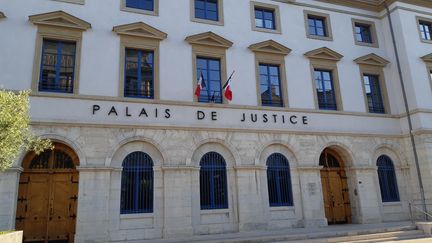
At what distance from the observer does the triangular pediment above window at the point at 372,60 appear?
17961 millimetres

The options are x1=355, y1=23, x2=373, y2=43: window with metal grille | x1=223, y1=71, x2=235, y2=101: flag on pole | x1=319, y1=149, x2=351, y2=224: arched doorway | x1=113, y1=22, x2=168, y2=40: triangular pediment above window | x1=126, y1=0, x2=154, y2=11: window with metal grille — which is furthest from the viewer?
x1=355, y1=23, x2=373, y2=43: window with metal grille

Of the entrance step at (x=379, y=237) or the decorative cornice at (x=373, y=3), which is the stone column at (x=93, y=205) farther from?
the decorative cornice at (x=373, y=3)

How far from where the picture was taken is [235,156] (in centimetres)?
1455

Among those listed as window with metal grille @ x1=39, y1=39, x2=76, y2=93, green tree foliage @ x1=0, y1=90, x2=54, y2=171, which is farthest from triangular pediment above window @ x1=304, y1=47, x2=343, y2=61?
green tree foliage @ x1=0, y1=90, x2=54, y2=171

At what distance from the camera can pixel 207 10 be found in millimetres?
16062

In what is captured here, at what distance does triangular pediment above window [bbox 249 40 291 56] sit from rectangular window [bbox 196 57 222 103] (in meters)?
1.90

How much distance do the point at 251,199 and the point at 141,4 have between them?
9173 mm

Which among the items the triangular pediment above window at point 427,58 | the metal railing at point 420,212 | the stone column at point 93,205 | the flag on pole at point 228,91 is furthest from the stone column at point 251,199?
the triangular pediment above window at point 427,58

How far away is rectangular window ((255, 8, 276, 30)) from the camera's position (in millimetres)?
16875

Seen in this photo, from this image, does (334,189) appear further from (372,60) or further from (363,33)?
(363,33)

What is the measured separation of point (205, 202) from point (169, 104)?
4.05 meters

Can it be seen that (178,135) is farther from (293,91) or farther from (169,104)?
(293,91)

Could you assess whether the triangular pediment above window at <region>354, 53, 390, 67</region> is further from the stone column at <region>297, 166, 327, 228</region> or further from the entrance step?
the entrance step

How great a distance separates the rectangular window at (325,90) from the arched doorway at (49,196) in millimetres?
10974
